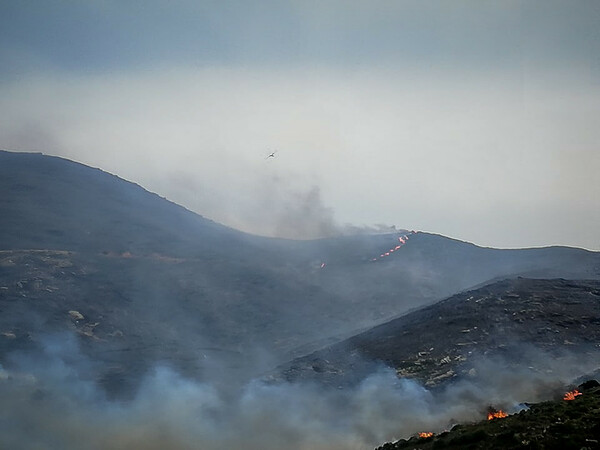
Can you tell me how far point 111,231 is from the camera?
143375mm

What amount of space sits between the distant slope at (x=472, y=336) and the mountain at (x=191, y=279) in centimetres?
1413

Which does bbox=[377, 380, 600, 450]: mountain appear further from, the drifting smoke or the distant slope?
the distant slope

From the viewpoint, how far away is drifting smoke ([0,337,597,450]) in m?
45.8

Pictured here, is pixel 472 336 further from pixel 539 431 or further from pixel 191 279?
pixel 191 279

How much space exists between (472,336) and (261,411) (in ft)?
83.6

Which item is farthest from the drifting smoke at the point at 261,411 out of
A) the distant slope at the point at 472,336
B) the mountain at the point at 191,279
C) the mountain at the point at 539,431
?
the mountain at the point at 539,431

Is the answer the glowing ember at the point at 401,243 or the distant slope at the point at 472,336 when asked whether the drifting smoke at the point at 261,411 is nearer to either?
the distant slope at the point at 472,336

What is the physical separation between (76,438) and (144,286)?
218 feet

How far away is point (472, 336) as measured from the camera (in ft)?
210

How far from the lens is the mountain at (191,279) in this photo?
86625 millimetres

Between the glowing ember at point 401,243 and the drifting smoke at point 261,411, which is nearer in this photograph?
the drifting smoke at point 261,411

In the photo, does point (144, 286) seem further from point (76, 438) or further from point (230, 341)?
point (76, 438)

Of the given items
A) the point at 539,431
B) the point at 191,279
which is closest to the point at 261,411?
the point at 539,431

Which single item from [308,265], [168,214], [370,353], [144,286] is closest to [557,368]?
[370,353]
